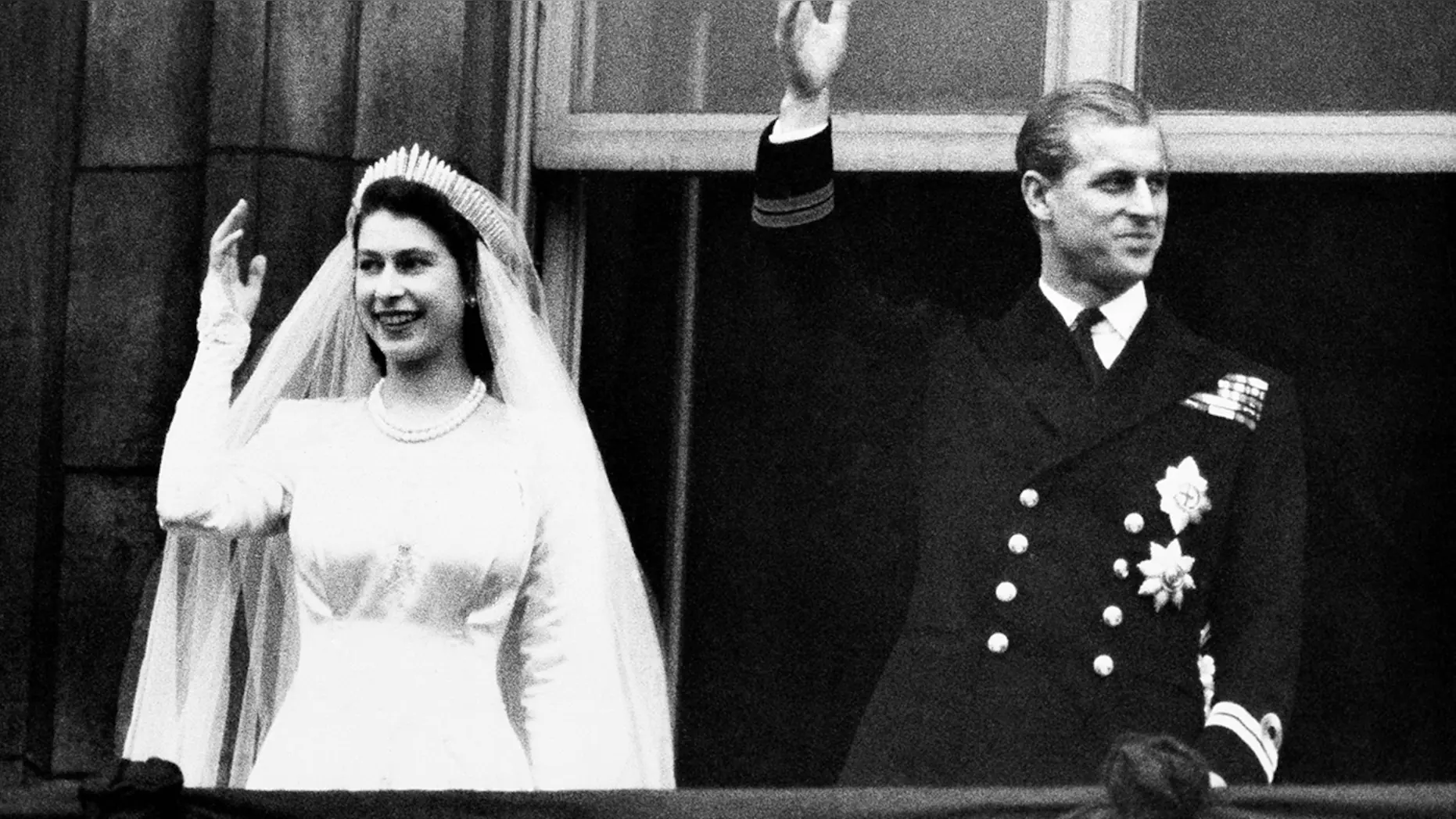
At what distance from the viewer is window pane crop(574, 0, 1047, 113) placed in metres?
6.97

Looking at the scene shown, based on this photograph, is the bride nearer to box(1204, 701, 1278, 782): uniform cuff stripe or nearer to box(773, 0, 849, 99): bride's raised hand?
box(773, 0, 849, 99): bride's raised hand

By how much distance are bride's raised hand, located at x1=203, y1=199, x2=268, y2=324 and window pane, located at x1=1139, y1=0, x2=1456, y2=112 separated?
1774 mm

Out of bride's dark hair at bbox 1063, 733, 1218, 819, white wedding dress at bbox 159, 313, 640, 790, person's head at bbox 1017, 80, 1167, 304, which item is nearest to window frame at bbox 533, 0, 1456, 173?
person's head at bbox 1017, 80, 1167, 304

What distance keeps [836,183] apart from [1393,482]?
1.22m

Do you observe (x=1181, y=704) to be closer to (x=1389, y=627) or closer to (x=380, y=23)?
(x=1389, y=627)

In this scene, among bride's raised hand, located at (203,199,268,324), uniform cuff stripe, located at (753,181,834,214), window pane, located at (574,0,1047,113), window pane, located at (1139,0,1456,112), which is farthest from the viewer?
window pane, located at (574,0,1047,113)

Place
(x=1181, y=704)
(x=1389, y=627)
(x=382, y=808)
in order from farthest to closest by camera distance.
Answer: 1. (x=1389, y=627)
2. (x=1181, y=704)
3. (x=382, y=808)

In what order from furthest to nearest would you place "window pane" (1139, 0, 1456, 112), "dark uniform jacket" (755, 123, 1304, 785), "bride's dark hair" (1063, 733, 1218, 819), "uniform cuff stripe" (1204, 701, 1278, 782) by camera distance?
A: "window pane" (1139, 0, 1456, 112), "dark uniform jacket" (755, 123, 1304, 785), "uniform cuff stripe" (1204, 701, 1278, 782), "bride's dark hair" (1063, 733, 1218, 819)

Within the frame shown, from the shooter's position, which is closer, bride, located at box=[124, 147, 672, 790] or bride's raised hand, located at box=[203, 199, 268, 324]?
bride, located at box=[124, 147, 672, 790]

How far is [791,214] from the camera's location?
673cm

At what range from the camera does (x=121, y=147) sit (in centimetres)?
695

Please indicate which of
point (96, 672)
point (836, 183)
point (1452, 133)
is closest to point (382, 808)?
point (96, 672)

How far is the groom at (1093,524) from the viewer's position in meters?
6.07

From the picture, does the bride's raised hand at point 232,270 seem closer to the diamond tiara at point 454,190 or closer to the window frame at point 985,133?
the diamond tiara at point 454,190
